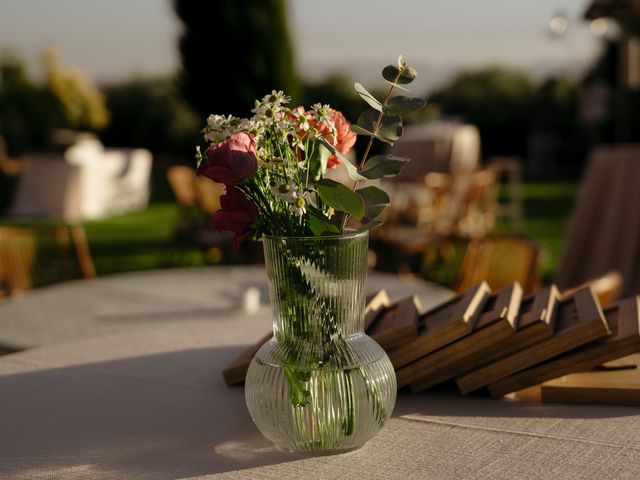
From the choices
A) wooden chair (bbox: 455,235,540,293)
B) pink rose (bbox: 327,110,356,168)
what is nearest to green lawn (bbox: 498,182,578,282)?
wooden chair (bbox: 455,235,540,293)

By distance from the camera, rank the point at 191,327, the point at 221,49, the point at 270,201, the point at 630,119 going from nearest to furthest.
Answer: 1. the point at 270,201
2. the point at 191,327
3. the point at 221,49
4. the point at 630,119

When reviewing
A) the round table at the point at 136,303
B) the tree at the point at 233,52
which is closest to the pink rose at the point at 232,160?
the round table at the point at 136,303

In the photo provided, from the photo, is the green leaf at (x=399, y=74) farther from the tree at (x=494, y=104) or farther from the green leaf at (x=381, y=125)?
the tree at (x=494, y=104)

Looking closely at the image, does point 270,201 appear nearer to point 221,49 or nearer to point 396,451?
point 396,451

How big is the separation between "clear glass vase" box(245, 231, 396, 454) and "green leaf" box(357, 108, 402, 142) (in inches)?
5.5

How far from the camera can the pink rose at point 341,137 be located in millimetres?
1071

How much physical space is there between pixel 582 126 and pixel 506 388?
14.8m

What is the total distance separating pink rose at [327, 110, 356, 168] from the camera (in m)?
1.07

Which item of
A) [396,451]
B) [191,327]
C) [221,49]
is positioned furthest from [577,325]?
[221,49]

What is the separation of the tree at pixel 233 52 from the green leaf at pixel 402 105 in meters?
8.30

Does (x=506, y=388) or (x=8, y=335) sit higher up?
(x=506, y=388)

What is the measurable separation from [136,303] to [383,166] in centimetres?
145

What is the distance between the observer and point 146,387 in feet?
4.42

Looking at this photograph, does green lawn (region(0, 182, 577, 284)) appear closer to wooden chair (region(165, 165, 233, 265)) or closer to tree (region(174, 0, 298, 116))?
wooden chair (region(165, 165, 233, 265))
